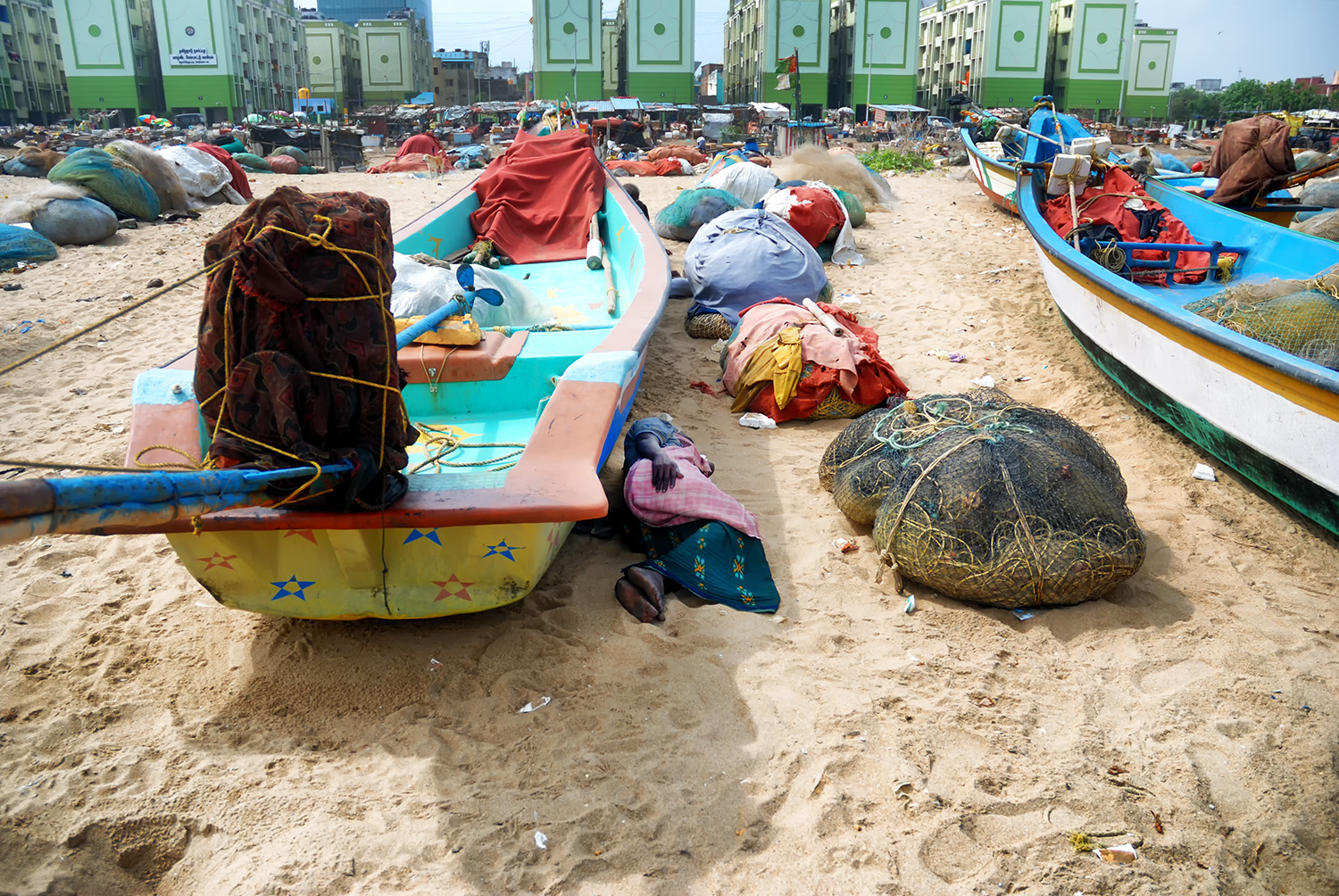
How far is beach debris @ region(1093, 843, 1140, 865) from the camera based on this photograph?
6.69 ft

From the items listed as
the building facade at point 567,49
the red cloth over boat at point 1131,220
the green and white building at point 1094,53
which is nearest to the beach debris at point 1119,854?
the red cloth over boat at point 1131,220

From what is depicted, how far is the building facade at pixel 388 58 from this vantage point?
4991cm

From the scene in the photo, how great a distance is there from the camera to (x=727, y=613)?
3.05m

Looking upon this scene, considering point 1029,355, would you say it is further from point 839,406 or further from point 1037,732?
point 1037,732

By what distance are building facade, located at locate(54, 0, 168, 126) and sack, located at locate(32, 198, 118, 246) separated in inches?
1521

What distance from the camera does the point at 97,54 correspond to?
40031 mm

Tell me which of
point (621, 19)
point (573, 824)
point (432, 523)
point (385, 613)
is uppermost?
point (621, 19)

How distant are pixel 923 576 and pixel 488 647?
1595mm

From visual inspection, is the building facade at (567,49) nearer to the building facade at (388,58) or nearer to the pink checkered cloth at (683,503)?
the building facade at (388,58)

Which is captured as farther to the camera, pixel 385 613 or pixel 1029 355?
pixel 1029 355

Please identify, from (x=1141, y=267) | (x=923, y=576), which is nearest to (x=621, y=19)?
(x=1141, y=267)

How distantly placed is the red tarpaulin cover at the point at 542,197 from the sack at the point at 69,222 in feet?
15.7

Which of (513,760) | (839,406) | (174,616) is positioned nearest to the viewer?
(513,760)

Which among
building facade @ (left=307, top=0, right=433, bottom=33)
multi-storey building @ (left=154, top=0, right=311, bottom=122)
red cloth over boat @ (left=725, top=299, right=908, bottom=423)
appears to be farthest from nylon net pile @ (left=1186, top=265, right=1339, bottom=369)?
building facade @ (left=307, top=0, right=433, bottom=33)
